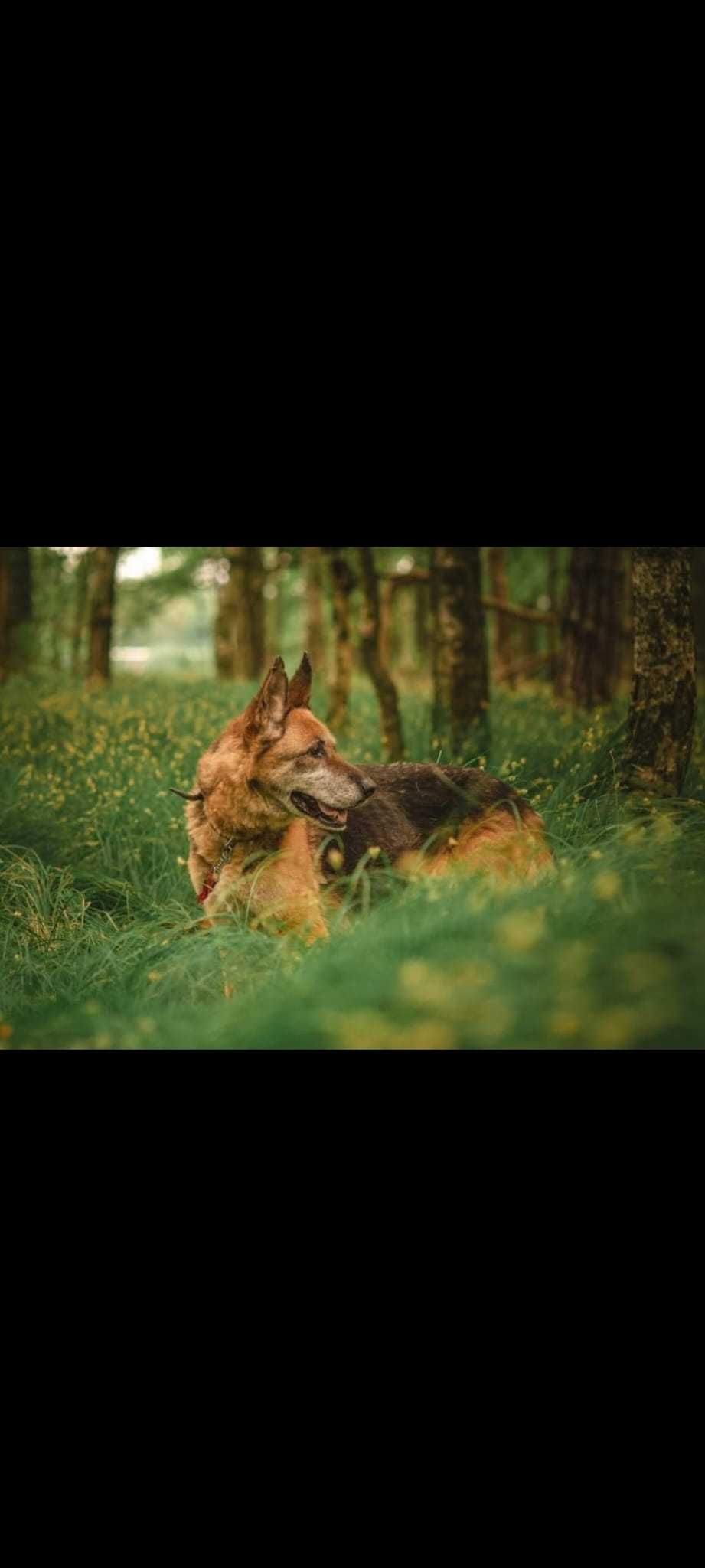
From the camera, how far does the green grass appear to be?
146 inches

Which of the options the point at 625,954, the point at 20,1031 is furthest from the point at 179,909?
the point at 625,954

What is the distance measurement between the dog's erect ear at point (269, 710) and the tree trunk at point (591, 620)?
7.68 ft

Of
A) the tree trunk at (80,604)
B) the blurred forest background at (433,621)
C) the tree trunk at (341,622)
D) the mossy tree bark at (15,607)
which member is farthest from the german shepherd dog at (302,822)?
the tree trunk at (80,604)

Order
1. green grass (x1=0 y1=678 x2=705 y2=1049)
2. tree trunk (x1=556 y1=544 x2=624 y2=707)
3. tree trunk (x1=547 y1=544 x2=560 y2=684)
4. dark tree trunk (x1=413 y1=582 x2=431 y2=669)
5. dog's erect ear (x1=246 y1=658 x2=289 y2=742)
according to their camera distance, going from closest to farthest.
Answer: green grass (x1=0 y1=678 x2=705 y2=1049) → dog's erect ear (x1=246 y1=658 x2=289 y2=742) → tree trunk (x1=556 y1=544 x2=624 y2=707) → tree trunk (x1=547 y1=544 x2=560 y2=684) → dark tree trunk (x1=413 y1=582 x2=431 y2=669)

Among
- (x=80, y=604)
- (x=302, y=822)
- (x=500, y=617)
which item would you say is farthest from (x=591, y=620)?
(x=80, y=604)

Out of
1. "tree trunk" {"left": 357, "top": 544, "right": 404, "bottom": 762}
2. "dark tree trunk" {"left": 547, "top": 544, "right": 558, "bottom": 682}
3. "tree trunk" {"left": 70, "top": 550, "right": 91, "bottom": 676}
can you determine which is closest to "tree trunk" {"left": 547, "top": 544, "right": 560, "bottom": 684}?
"dark tree trunk" {"left": 547, "top": 544, "right": 558, "bottom": 682}

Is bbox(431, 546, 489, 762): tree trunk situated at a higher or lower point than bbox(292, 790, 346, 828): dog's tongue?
higher

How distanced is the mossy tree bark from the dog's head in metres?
2.50

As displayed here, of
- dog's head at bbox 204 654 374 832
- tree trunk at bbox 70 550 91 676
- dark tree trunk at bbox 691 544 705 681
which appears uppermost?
tree trunk at bbox 70 550 91 676

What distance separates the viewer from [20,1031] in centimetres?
431

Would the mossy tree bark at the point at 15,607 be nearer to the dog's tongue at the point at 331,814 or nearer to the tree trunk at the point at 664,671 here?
the dog's tongue at the point at 331,814

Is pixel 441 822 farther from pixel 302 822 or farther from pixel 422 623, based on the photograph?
pixel 422 623

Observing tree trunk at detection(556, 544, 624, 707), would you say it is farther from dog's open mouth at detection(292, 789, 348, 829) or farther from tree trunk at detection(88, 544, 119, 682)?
tree trunk at detection(88, 544, 119, 682)
